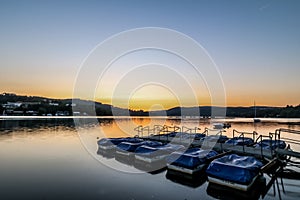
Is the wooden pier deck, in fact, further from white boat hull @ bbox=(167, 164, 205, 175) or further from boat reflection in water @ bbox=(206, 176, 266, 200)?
white boat hull @ bbox=(167, 164, 205, 175)

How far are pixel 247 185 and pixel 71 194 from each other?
34.2 ft

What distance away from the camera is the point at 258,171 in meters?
13.5

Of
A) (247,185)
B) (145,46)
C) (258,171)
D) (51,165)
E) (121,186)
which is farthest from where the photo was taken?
(145,46)

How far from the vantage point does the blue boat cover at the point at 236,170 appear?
41.2 feet

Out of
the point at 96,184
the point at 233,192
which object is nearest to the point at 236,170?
the point at 233,192

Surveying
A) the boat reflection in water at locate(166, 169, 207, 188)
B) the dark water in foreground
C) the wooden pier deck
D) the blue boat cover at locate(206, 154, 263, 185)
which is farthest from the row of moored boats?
the wooden pier deck

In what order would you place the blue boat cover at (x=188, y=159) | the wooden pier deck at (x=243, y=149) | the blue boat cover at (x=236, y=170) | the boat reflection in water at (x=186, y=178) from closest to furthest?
the blue boat cover at (x=236, y=170), the boat reflection in water at (x=186, y=178), the blue boat cover at (x=188, y=159), the wooden pier deck at (x=243, y=149)

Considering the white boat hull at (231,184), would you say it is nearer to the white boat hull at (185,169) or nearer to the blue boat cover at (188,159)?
the white boat hull at (185,169)

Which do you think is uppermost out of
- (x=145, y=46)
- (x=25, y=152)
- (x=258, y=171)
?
(x=145, y=46)

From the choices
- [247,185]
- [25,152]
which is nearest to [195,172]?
[247,185]

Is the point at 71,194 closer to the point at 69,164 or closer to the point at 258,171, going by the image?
the point at 69,164

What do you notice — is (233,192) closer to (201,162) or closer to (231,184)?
(231,184)

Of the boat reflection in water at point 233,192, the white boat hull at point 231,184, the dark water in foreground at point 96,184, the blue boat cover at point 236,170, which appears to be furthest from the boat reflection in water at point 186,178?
the blue boat cover at point 236,170

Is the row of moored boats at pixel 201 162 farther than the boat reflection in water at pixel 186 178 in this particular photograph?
No
